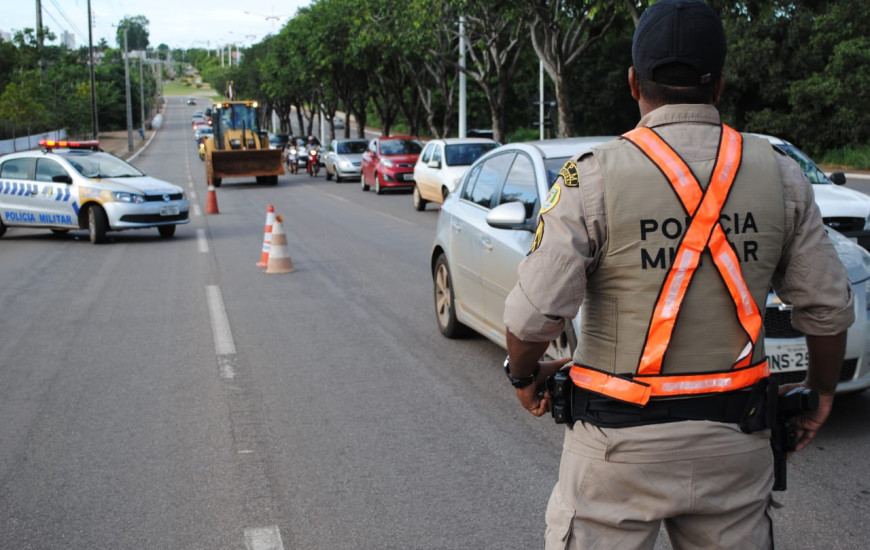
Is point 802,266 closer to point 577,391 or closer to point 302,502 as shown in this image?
point 577,391

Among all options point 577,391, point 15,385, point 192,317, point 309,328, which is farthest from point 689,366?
point 192,317

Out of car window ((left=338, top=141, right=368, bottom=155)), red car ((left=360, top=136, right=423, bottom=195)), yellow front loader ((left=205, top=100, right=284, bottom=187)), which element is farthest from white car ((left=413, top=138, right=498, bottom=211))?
car window ((left=338, top=141, right=368, bottom=155))

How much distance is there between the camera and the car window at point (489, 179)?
7574 millimetres

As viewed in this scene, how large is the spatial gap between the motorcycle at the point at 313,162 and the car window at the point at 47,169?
1020 inches

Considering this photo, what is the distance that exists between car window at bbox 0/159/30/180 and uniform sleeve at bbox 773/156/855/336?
676 inches

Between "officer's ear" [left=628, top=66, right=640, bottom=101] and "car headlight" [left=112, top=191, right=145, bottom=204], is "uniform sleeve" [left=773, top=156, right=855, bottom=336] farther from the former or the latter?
"car headlight" [left=112, top=191, right=145, bottom=204]

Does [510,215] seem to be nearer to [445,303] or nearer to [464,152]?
[445,303]

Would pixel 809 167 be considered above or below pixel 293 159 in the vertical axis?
above

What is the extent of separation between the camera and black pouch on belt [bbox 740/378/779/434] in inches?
93.2

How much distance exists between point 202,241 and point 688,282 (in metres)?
15.7

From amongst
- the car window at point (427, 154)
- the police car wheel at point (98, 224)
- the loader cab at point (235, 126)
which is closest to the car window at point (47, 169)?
the police car wheel at point (98, 224)

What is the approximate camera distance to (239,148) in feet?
116

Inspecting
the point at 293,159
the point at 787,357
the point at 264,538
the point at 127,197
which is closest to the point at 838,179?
the point at 787,357

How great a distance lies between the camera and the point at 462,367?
298 inches
